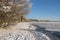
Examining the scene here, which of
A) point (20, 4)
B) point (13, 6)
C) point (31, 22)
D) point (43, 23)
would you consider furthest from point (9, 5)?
point (43, 23)

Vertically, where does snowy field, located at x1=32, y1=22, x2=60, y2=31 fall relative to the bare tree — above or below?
below

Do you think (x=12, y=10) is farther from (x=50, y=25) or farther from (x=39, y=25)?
(x=50, y=25)

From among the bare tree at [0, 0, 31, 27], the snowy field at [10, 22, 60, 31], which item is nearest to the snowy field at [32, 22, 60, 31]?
the snowy field at [10, 22, 60, 31]

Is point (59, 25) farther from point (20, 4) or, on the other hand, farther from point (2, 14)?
point (2, 14)

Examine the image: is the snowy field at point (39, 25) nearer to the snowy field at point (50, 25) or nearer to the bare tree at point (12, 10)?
the snowy field at point (50, 25)

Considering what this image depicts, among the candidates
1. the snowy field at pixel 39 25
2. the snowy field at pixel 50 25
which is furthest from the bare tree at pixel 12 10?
the snowy field at pixel 50 25

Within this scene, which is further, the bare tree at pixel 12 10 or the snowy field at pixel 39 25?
the snowy field at pixel 39 25

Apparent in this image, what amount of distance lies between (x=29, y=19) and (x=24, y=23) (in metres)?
0.34

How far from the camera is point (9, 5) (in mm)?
4176

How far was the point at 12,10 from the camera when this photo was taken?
14.1 feet

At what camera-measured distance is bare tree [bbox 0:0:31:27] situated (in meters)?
4.05

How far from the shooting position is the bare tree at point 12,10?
4.05 metres

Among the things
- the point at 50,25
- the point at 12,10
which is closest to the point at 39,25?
the point at 50,25

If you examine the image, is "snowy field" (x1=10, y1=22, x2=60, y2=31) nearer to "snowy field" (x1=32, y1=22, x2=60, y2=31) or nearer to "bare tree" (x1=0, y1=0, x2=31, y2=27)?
"snowy field" (x1=32, y1=22, x2=60, y2=31)
